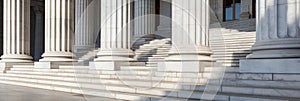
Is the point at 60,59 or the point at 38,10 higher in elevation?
the point at 38,10

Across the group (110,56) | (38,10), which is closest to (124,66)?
(110,56)

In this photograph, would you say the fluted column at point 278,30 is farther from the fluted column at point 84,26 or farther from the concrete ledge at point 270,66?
the fluted column at point 84,26

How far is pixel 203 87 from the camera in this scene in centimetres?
907

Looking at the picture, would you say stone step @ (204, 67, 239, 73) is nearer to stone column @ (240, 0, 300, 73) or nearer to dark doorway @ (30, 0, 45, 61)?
stone column @ (240, 0, 300, 73)

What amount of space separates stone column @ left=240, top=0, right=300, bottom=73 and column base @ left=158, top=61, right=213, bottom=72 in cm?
153

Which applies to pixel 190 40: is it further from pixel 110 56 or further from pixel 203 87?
pixel 110 56

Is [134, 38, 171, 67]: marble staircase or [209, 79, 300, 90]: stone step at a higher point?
[134, 38, 171, 67]: marble staircase

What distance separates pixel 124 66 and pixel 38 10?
24.0 meters


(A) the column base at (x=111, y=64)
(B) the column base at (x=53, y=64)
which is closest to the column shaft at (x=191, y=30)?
(A) the column base at (x=111, y=64)

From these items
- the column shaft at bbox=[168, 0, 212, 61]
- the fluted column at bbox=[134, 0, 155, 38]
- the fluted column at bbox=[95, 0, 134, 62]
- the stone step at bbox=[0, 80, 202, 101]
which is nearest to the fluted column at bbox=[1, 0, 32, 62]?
the stone step at bbox=[0, 80, 202, 101]

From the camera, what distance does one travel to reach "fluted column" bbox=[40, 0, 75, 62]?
16766 mm

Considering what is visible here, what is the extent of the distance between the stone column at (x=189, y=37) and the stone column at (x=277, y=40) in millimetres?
1822

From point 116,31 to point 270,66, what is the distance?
6.71 metres

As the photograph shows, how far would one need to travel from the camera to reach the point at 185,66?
10461mm
